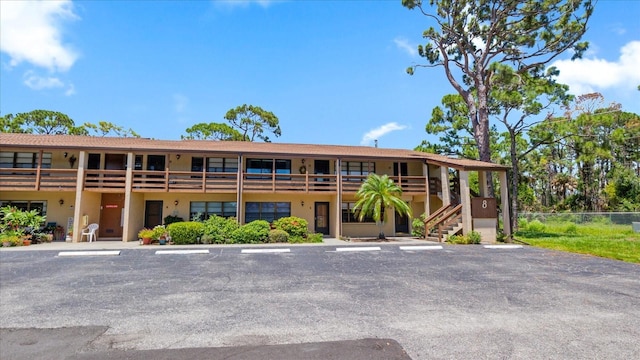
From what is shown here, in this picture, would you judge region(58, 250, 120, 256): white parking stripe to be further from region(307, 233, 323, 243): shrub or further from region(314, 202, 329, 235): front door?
region(314, 202, 329, 235): front door

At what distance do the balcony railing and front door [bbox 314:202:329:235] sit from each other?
133 cm

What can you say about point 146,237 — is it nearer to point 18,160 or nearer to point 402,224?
point 18,160

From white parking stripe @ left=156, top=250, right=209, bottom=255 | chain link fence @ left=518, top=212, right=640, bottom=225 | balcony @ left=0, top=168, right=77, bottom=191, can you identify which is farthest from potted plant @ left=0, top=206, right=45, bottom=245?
chain link fence @ left=518, top=212, right=640, bottom=225

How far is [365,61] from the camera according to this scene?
17625mm

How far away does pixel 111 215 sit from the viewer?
723 inches

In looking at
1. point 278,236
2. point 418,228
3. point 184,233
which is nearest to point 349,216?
point 418,228

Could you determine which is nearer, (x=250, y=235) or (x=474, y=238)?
(x=474, y=238)

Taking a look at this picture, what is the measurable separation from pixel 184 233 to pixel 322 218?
26.7 ft

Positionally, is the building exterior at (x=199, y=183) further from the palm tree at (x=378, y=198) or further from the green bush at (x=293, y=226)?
the green bush at (x=293, y=226)

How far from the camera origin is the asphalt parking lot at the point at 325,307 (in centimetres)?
388

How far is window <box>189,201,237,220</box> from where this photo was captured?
18.7 m

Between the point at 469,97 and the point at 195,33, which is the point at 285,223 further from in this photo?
the point at 469,97

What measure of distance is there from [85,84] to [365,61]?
1448cm

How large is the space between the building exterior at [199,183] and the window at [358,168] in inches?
2.4
